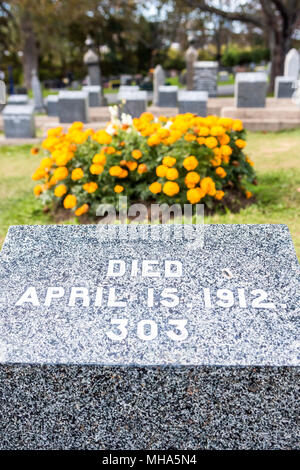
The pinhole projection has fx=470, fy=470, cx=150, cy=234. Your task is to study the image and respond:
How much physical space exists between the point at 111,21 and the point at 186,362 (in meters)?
28.6

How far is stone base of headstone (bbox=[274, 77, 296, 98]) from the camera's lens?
12625 millimetres

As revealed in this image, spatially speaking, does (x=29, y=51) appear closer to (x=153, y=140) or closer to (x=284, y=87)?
(x=284, y=87)

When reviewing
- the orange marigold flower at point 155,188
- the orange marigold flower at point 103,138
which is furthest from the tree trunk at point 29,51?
the orange marigold flower at point 155,188

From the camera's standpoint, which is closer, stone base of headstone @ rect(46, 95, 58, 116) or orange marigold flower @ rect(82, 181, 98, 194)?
orange marigold flower @ rect(82, 181, 98, 194)

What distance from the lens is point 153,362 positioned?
163 cm

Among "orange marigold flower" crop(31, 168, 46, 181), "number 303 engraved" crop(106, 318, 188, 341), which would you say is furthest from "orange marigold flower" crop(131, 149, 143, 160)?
"number 303 engraved" crop(106, 318, 188, 341)

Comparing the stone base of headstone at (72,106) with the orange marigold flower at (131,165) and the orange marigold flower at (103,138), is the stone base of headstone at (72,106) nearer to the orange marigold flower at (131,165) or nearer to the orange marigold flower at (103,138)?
the orange marigold flower at (103,138)

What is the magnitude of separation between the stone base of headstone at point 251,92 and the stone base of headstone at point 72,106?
3.29 metres

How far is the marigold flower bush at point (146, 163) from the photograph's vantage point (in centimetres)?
426

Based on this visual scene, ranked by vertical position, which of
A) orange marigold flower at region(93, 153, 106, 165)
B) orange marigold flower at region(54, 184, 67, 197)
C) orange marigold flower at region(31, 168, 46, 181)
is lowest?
orange marigold flower at region(54, 184, 67, 197)

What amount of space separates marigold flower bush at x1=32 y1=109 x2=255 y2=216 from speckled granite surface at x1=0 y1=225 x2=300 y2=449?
2.32 metres

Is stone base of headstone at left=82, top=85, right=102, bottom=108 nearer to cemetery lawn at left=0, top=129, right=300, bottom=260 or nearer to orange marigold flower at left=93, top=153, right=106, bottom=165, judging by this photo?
cemetery lawn at left=0, top=129, right=300, bottom=260

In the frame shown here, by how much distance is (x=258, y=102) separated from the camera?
32.9ft

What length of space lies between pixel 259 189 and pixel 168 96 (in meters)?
7.11
